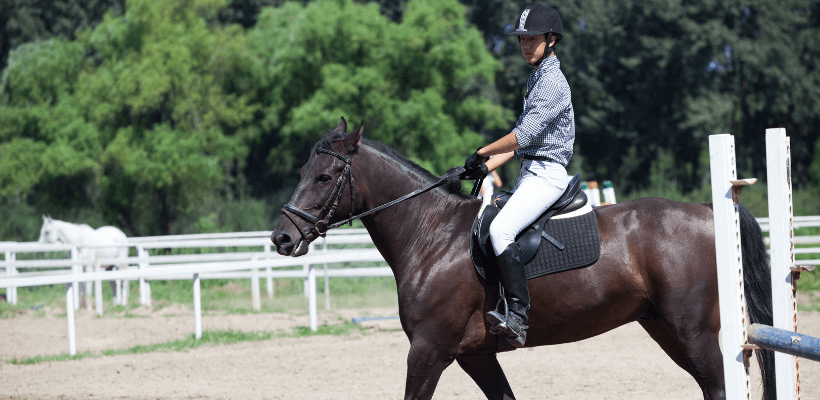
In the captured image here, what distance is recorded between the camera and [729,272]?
3.01 metres

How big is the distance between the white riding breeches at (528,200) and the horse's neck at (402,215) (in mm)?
439

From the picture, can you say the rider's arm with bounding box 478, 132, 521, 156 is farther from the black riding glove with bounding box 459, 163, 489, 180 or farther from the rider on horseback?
the black riding glove with bounding box 459, 163, 489, 180

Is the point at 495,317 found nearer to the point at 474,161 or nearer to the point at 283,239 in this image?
the point at 474,161

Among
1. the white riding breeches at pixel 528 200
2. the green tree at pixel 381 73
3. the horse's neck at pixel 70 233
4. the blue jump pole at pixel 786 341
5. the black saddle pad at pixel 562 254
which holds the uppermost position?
the green tree at pixel 381 73

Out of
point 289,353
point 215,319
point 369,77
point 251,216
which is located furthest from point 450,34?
point 289,353

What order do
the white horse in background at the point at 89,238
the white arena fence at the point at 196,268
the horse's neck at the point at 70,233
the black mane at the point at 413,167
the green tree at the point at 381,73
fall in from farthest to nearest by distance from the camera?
the green tree at the point at 381,73, the horse's neck at the point at 70,233, the white horse in background at the point at 89,238, the white arena fence at the point at 196,268, the black mane at the point at 413,167

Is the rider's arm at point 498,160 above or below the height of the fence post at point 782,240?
above

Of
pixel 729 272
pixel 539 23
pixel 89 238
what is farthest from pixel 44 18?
pixel 729 272

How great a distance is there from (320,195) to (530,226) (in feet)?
4.31

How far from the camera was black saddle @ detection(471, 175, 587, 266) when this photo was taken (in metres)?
4.33

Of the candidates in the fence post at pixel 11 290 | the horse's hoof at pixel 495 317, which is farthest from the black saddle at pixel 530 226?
the fence post at pixel 11 290

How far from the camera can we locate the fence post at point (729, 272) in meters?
3.00

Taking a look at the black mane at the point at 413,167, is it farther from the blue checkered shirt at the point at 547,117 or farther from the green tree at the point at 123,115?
the green tree at the point at 123,115

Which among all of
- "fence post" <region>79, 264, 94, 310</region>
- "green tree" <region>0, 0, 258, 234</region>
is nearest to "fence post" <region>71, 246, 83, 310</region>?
"fence post" <region>79, 264, 94, 310</region>
